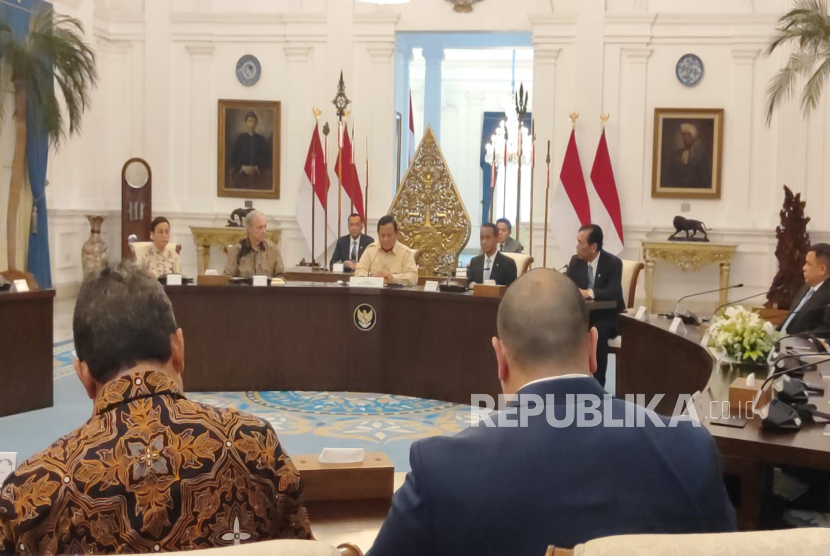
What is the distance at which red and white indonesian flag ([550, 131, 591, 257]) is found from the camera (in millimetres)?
10539

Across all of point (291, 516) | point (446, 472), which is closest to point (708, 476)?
point (446, 472)

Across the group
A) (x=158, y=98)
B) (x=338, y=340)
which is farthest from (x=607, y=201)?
(x=158, y=98)

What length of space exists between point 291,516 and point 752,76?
10133mm

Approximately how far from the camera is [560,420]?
→ 60.5 inches

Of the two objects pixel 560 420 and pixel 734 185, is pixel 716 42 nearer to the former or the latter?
pixel 734 185

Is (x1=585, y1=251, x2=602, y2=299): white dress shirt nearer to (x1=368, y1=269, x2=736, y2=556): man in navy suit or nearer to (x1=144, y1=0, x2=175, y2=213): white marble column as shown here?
(x1=368, y1=269, x2=736, y2=556): man in navy suit

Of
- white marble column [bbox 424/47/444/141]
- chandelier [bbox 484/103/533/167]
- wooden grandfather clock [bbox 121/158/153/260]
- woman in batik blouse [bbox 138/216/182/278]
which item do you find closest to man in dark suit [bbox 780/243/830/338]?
woman in batik blouse [bbox 138/216/182/278]

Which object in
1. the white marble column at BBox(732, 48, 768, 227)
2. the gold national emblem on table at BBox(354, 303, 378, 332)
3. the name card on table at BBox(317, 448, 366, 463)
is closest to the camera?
the name card on table at BBox(317, 448, 366, 463)

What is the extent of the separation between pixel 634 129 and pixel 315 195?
154 inches

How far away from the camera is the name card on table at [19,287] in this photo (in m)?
5.61

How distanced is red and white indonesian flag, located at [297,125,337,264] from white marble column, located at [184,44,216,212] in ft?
4.34

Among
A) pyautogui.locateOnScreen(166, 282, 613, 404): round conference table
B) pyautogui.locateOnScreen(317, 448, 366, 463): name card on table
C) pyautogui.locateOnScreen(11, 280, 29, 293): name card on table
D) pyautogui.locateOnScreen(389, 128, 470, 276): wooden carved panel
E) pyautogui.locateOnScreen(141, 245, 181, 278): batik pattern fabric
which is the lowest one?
pyautogui.locateOnScreen(166, 282, 613, 404): round conference table

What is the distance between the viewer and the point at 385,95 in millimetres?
11172

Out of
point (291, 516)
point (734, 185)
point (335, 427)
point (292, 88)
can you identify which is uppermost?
point (292, 88)
